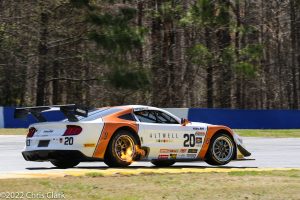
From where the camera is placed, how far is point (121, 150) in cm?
1201

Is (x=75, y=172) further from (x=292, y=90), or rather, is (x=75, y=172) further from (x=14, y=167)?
(x=292, y=90)

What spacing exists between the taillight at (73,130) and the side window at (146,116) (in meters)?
1.37

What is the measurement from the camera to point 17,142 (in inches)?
867

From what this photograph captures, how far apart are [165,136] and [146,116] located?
54 cm

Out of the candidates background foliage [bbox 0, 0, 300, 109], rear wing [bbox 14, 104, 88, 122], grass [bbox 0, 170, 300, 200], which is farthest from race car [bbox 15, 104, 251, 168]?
background foliage [bbox 0, 0, 300, 109]

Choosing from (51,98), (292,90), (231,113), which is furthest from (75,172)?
(292,90)

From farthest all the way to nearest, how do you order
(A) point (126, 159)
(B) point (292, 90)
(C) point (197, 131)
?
(B) point (292, 90) → (C) point (197, 131) → (A) point (126, 159)

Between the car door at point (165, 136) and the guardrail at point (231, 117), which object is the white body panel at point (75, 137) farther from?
the guardrail at point (231, 117)

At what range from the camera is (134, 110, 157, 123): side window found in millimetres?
12531

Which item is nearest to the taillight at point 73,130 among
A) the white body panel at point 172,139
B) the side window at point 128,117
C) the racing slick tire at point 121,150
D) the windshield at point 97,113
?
the windshield at point 97,113

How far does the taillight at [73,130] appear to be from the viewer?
11.6m

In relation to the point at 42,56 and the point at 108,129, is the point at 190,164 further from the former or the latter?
the point at 42,56

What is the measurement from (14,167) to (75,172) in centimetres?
258

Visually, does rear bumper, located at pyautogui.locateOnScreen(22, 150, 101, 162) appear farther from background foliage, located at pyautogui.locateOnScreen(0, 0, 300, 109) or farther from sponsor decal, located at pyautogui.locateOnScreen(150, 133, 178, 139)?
background foliage, located at pyautogui.locateOnScreen(0, 0, 300, 109)
